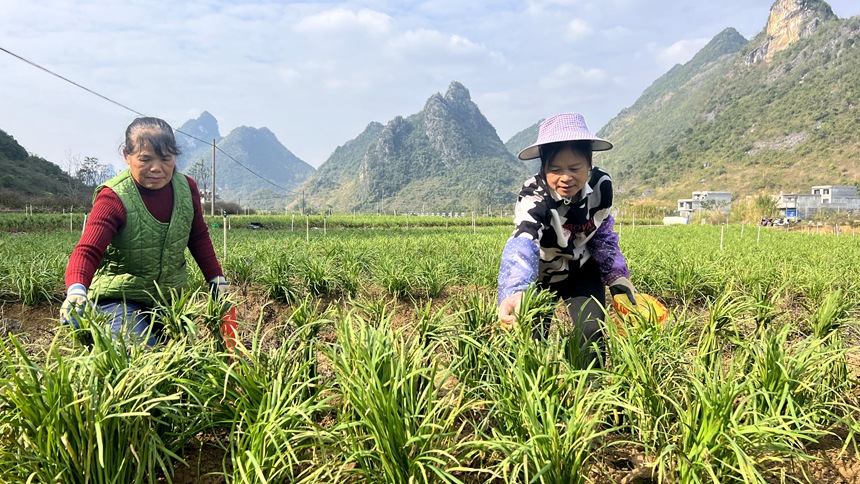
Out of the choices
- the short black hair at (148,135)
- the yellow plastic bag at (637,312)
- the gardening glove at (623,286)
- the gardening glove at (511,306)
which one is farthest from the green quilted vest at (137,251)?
the gardening glove at (623,286)

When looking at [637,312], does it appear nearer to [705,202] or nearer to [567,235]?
[567,235]

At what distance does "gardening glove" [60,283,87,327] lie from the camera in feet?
6.10

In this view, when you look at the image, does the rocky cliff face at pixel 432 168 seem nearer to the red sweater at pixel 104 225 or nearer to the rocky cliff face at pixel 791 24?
the rocky cliff face at pixel 791 24

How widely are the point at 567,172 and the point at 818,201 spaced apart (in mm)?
78289

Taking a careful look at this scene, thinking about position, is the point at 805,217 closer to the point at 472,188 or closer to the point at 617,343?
the point at 472,188

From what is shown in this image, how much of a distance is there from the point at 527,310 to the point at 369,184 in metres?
114

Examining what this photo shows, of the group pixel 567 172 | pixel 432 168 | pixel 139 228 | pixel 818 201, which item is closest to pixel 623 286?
pixel 567 172

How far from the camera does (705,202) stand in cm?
5966

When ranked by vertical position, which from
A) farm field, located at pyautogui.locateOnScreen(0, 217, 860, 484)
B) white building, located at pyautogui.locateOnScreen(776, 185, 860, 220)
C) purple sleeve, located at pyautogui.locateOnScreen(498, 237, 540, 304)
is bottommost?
farm field, located at pyautogui.locateOnScreen(0, 217, 860, 484)

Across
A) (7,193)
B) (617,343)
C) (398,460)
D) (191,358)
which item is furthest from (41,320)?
(7,193)

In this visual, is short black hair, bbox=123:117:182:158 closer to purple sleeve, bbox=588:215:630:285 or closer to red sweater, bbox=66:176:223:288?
red sweater, bbox=66:176:223:288

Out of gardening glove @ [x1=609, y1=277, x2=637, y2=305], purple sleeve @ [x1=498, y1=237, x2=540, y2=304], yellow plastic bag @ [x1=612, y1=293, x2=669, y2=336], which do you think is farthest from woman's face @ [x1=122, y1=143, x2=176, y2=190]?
gardening glove @ [x1=609, y1=277, x2=637, y2=305]

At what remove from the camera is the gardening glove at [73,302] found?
1859mm

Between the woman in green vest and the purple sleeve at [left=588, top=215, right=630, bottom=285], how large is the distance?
2265 mm
